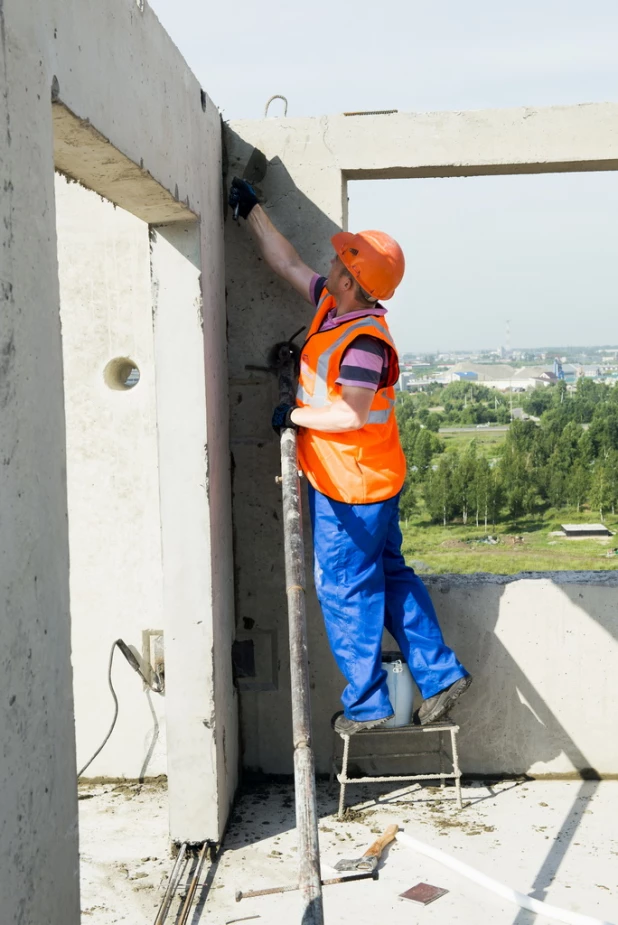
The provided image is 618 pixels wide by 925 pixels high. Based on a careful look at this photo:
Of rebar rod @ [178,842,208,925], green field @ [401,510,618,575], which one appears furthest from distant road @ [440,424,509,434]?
rebar rod @ [178,842,208,925]

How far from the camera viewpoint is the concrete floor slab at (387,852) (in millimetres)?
2953

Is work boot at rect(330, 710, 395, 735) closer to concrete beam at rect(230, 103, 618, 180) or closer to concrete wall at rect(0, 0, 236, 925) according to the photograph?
concrete wall at rect(0, 0, 236, 925)

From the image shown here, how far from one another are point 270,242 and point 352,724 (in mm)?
1661

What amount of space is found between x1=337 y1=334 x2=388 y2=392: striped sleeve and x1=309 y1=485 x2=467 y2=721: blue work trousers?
449mm

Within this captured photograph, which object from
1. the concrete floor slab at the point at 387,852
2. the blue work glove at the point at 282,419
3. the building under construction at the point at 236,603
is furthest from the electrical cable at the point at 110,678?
the blue work glove at the point at 282,419

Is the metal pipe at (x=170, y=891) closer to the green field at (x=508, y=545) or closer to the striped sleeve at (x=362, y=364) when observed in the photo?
the striped sleeve at (x=362, y=364)

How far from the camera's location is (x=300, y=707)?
7.34 feet

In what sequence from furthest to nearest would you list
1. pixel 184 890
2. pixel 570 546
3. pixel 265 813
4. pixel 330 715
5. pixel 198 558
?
pixel 570 546 → pixel 330 715 → pixel 265 813 → pixel 198 558 → pixel 184 890

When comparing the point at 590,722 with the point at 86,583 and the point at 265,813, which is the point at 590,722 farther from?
the point at 86,583

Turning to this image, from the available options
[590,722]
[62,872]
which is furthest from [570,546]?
[62,872]

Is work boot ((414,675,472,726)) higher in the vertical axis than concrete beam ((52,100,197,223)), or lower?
lower

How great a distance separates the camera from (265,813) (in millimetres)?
3633

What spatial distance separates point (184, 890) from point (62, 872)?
145 cm

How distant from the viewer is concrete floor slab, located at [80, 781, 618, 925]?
9.69 ft
